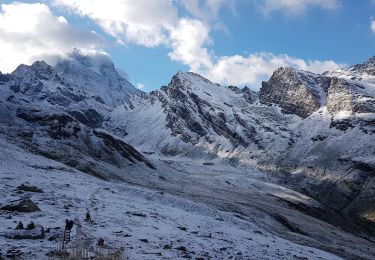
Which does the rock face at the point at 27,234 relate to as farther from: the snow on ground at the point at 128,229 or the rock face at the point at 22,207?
the rock face at the point at 22,207

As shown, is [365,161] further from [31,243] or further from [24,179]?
[31,243]

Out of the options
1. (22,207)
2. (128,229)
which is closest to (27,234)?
(22,207)

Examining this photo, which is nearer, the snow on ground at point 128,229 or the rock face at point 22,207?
the snow on ground at point 128,229

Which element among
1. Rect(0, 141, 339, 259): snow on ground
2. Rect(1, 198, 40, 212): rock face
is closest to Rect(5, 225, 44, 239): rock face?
Rect(0, 141, 339, 259): snow on ground

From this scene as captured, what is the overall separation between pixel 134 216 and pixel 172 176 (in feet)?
345

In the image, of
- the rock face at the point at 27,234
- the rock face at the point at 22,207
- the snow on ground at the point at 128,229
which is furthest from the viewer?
the rock face at the point at 22,207

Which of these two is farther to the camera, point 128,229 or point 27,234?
point 128,229

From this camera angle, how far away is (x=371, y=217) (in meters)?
153

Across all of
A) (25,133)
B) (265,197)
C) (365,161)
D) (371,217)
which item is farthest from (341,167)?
(25,133)

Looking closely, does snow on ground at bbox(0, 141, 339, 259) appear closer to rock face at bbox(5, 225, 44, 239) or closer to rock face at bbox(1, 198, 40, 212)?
rock face at bbox(5, 225, 44, 239)

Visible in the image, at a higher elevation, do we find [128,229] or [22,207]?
[22,207]

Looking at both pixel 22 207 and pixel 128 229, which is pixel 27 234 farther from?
pixel 128 229

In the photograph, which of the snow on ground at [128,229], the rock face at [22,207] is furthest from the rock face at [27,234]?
the rock face at [22,207]

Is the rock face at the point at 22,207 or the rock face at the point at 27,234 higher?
the rock face at the point at 22,207
